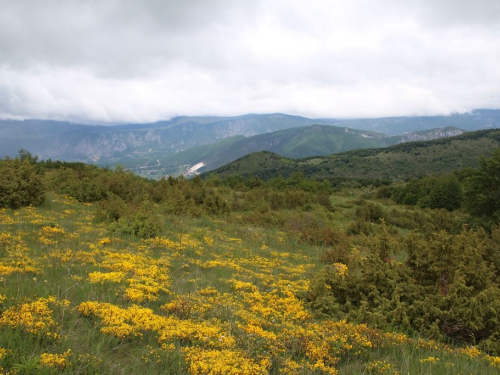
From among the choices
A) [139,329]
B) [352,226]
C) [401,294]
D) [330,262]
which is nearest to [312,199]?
[352,226]

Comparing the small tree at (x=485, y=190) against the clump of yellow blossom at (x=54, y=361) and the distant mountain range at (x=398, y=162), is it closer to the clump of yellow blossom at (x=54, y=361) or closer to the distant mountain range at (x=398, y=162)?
the clump of yellow blossom at (x=54, y=361)

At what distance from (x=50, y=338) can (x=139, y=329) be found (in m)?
1.12

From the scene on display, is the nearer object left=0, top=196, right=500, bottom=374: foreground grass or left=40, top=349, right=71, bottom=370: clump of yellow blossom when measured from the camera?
left=40, top=349, right=71, bottom=370: clump of yellow blossom

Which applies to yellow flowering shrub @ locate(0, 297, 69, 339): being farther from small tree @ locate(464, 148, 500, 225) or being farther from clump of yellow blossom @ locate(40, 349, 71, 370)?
small tree @ locate(464, 148, 500, 225)

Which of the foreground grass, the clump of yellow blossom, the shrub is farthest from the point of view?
the shrub

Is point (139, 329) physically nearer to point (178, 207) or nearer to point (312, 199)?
point (178, 207)

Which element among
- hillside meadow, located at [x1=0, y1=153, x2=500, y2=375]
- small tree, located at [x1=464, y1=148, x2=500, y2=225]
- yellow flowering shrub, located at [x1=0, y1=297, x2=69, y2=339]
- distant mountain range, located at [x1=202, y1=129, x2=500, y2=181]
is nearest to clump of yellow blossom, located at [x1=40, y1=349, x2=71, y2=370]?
hillside meadow, located at [x1=0, y1=153, x2=500, y2=375]

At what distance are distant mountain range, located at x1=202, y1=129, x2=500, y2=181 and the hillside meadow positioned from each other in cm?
11805

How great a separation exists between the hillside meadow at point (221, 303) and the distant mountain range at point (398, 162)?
118 m

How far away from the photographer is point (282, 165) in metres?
180

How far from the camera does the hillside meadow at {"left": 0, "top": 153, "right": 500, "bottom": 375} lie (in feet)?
12.6

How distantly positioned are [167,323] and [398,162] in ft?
541

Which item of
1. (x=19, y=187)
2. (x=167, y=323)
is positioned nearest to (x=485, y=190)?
(x=167, y=323)

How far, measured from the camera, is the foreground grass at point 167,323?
12.1 feet
